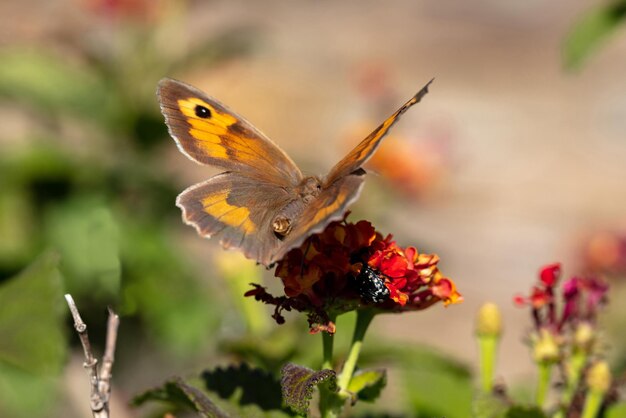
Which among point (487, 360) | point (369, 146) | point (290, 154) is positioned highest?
point (290, 154)

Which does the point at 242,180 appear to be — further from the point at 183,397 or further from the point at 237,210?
the point at 183,397

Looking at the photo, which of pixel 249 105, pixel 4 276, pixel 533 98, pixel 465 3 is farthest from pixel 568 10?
pixel 4 276

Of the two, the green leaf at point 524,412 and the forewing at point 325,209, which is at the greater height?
the forewing at point 325,209

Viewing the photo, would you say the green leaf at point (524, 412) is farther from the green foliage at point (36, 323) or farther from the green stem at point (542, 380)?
the green foliage at point (36, 323)

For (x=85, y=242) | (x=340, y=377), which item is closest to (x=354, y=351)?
(x=340, y=377)

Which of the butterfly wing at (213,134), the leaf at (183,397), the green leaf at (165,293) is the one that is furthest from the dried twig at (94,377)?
the green leaf at (165,293)
